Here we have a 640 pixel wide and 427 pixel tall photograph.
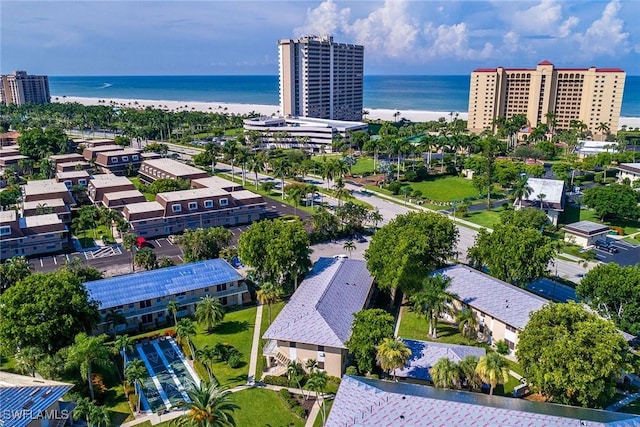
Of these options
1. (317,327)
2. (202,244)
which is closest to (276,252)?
(317,327)

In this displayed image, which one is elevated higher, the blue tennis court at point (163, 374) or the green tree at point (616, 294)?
the green tree at point (616, 294)

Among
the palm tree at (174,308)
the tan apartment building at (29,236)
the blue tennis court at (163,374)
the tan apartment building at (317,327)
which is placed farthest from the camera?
the tan apartment building at (29,236)

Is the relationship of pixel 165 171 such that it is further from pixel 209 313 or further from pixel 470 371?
pixel 470 371

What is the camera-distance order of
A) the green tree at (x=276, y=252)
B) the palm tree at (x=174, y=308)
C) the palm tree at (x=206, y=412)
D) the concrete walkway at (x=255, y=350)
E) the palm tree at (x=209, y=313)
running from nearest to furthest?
the palm tree at (x=206, y=412)
the concrete walkway at (x=255, y=350)
the palm tree at (x=209, y=313)
the palm tree at (x=174, y=308)
the green tree at (x=276, y=252)

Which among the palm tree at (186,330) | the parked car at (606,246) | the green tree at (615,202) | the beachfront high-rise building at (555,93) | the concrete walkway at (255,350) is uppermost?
the beachfront high-rise building at (555,93)

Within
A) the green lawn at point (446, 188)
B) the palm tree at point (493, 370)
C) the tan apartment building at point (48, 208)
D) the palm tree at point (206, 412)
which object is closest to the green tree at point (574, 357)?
the palm tree at point (493, 370)

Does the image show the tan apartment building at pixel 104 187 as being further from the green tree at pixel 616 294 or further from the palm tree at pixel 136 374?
the green tree at pixel 616 294
